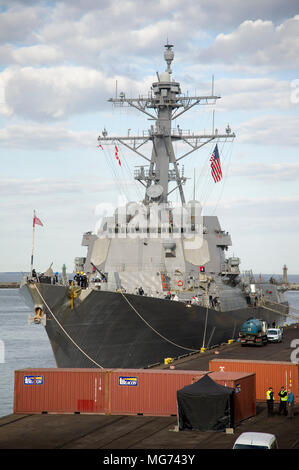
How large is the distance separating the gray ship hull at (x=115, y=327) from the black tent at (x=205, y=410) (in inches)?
292

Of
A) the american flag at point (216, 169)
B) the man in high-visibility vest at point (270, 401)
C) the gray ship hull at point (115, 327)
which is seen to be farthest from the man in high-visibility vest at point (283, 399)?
the american flag at point (216, 169)

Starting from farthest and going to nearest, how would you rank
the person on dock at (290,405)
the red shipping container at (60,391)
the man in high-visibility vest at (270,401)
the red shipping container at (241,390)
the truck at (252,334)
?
the truck at (252,334), the red shipping container at (60,391), the man in high-visibility vest at (270,401), the person on dock at (290,405), the red shipping container at (241,390)

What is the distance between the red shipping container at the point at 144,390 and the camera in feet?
59.1

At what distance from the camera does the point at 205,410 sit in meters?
16.3

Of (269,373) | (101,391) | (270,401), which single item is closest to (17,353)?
(101,391)

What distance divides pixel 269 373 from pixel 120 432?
237 inches

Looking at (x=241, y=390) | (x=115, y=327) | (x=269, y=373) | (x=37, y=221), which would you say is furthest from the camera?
(x=115, y=327)

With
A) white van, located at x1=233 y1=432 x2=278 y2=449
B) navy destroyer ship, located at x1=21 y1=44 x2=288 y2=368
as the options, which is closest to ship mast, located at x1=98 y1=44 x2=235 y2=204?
navy destroyer ship, located at x1=21 y1=44 x2=288 y2=368

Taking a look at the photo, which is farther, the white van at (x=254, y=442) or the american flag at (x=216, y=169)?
the american flag at (x=216, y=169)

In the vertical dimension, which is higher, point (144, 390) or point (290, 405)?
point (144, 390)

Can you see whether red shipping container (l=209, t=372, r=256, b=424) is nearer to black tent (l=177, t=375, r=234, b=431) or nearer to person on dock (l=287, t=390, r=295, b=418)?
black tent (l=177, t=375, r=234, b=431)

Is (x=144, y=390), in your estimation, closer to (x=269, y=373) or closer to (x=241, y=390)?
(x=241, y=390)

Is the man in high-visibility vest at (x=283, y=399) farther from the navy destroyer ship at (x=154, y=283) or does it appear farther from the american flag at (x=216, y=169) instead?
the american flag at (x=216, y=169)
